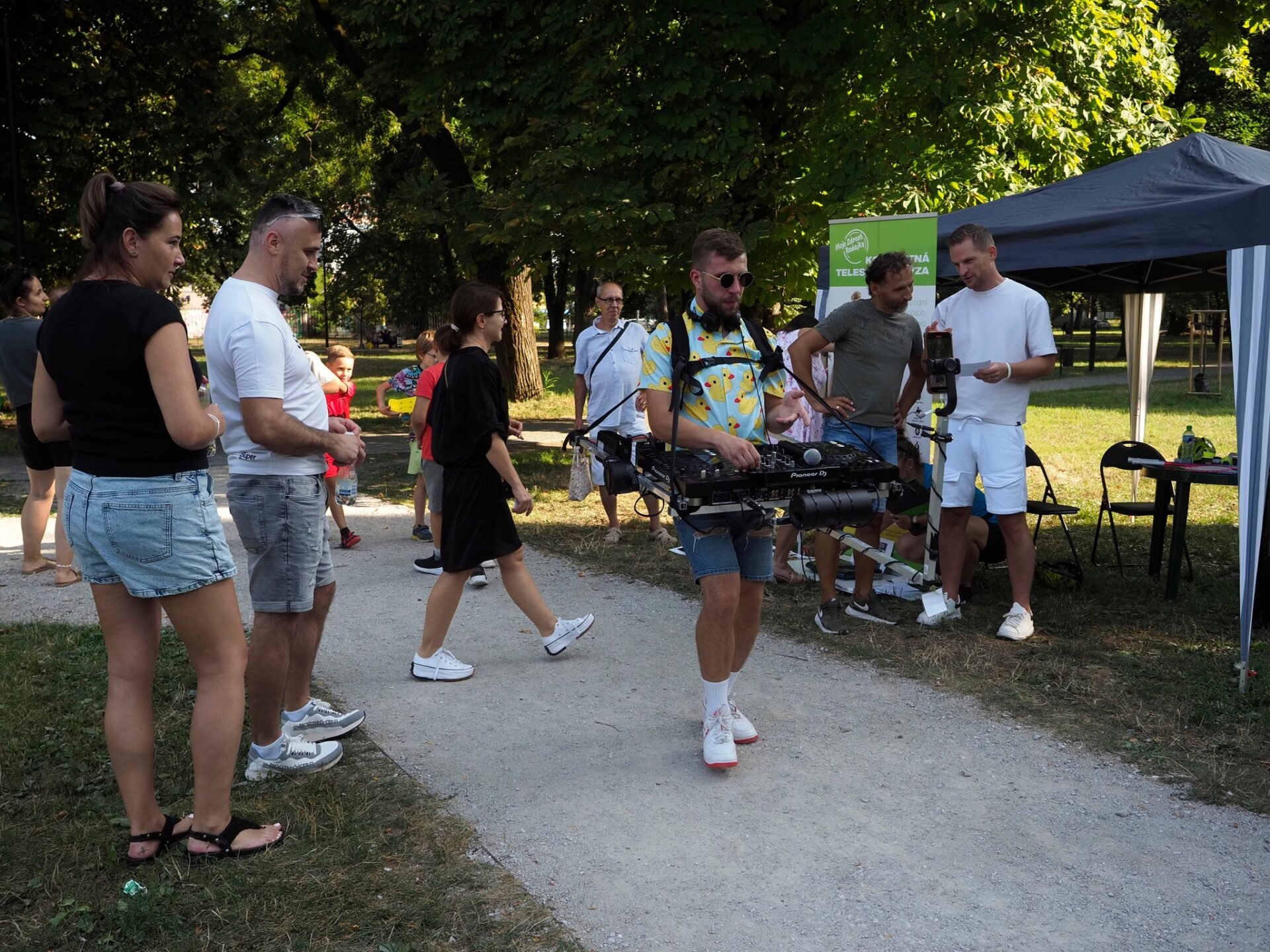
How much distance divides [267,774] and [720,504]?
1.98 m

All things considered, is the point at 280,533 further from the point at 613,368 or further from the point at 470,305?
the point at 613,368

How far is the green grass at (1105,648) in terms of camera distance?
4332 millimetres

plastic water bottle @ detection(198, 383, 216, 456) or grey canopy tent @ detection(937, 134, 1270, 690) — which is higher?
grey canopy tent @ detection(937, 134, 1270, 690)

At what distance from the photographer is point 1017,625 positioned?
230 inches

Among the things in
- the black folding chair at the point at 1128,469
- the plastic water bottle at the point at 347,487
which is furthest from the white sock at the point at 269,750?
the black folding chair at the point at 1128,469

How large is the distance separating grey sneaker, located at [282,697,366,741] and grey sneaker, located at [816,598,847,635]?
2662 mm

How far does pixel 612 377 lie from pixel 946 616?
3.41 metres

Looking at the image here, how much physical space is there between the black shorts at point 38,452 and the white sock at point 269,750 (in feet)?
13.1

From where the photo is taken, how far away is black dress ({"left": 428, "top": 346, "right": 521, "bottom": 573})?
16.5 feet

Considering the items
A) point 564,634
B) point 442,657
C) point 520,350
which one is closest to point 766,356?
point 564,634

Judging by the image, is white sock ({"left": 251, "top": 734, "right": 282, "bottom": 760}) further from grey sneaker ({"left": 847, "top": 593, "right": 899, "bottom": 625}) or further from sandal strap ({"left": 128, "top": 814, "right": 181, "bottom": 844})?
grey sneaker ({"left": 847, "top": 593, "right": 899, "bottom": 625})

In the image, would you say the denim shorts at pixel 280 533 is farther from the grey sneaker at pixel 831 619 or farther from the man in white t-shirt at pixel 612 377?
the man in white t-shirt at pixel 612 377

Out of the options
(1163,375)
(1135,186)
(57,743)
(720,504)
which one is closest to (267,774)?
(57,743)

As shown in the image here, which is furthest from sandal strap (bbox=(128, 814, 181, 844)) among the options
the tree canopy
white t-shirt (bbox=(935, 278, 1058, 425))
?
the tree canopy
